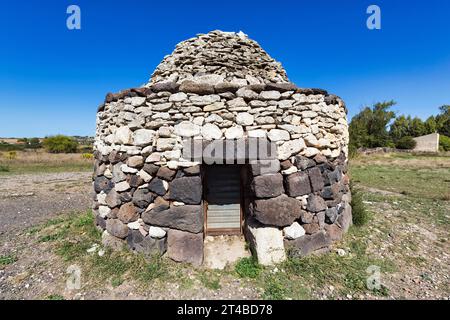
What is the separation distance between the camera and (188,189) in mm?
3693

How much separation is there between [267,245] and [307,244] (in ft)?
2.75

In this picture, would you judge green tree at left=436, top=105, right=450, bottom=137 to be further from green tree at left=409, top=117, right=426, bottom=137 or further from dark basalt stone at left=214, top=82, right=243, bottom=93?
dark basalt stone at left=214, top=82, right=243, bottom=93

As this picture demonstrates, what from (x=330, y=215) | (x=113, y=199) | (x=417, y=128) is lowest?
(x=330, y=215)

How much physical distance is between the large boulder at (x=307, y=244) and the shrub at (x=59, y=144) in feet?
165

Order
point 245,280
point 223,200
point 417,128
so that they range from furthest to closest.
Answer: point 417,128, point 223,200, point 245,280

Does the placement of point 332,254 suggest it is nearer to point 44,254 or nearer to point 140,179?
point 140,179

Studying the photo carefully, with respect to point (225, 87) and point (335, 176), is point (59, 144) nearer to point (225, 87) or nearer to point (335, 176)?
point (225, 87)

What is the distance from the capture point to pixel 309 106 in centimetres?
398

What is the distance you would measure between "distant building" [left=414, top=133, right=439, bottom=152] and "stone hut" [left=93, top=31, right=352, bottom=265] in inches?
1874

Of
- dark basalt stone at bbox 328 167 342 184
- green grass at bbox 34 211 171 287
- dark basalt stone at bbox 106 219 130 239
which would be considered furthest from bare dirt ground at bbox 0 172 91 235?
dark basalt stone at bbox 328 167 342 184

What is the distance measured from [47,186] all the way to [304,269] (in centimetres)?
1503

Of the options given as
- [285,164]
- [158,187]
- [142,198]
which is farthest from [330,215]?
[142,198]

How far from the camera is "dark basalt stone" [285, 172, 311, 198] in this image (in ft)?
12.5
